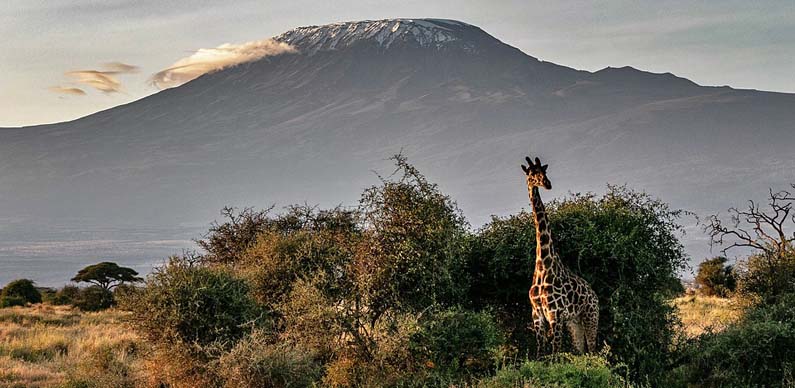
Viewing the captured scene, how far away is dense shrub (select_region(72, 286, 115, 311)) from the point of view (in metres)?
35.4

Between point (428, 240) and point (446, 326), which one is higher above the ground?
point (428, 240)

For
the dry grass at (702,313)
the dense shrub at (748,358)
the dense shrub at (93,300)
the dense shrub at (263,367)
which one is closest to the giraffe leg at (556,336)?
the dense shrub at (748,358)

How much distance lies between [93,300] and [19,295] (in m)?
5.59

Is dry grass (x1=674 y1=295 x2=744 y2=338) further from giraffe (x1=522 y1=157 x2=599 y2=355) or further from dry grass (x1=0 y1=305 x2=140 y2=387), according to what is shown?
dry grass (x1=0 y1=305 x2=140 y2=387)

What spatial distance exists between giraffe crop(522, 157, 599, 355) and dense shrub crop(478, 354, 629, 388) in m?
1.24

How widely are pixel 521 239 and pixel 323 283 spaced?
12.3 ft

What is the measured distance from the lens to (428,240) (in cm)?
1498

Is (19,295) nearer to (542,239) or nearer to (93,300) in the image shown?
(93,300)

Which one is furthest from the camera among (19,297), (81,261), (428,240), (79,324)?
(81,261)

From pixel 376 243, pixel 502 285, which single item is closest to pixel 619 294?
pixel 502 285

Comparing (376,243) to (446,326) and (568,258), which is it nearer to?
(446,326)

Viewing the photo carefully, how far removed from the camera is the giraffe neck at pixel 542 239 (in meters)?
14.4

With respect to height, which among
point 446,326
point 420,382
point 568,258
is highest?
point 568,258

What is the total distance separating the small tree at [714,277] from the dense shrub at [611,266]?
21.0 metres
